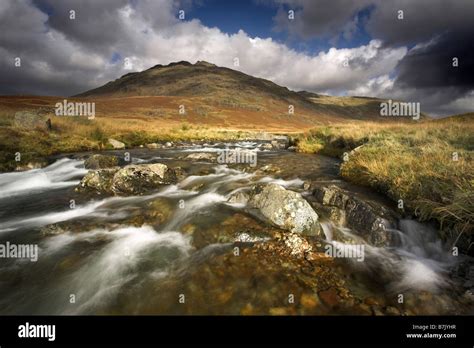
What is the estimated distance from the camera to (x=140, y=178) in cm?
952

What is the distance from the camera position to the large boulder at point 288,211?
586 centimetres

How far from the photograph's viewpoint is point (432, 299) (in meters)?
3.95

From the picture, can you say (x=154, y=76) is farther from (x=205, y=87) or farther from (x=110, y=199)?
(x=110, y=199)

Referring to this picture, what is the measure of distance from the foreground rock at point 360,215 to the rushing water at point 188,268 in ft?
0.79

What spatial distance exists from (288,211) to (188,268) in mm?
2634

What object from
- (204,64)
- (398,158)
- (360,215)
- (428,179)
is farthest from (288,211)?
(204,64)

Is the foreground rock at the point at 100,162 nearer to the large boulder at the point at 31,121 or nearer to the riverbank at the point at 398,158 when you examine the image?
the riverbank at the point at 398,158

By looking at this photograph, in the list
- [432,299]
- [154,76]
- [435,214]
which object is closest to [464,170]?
[435,214]

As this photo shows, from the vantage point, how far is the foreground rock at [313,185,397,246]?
18.9ft

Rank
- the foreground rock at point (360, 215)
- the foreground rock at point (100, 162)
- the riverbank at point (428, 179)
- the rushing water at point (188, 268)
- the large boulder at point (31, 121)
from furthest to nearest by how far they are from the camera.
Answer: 1. the large boulder at point (31, 121)
2. the foreground rock at point (100, 162)
3. the foreground rock at point (360, 215)
4. the riverbank at point (428, 179)
5. the rushing water at point (188, 268)

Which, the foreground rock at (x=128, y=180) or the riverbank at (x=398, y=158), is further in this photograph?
the foreground rock at (x=128, y=180)

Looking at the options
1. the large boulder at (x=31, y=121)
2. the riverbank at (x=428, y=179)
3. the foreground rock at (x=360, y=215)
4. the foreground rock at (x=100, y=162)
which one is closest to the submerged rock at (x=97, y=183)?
the foreground rock at (x=100, y=162)
